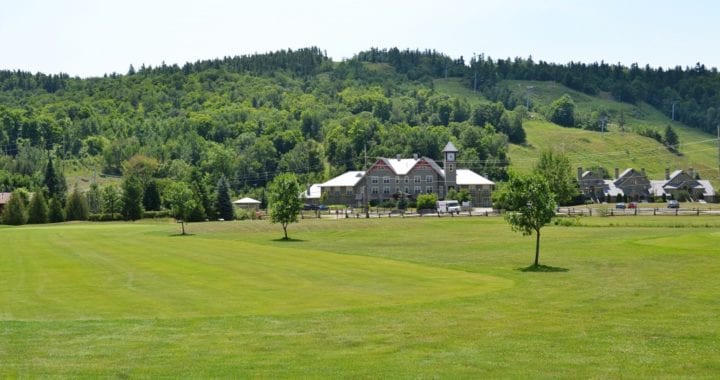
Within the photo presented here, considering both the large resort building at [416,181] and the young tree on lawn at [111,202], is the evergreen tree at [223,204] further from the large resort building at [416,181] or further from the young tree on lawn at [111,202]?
the large resort building at [416,181]

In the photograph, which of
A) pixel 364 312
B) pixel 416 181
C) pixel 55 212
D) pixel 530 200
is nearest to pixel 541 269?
pixel 530 200

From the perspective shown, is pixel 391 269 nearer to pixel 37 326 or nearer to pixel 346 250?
pixel 346 250

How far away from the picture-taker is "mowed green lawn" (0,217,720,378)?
2038 centimetres

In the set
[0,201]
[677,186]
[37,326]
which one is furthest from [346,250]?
[677,186]

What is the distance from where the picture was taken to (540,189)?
48.8m

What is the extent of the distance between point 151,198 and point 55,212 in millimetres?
16687

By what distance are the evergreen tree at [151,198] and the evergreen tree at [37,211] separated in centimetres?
1753

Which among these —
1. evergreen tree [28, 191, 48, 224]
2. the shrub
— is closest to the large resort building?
the shrub

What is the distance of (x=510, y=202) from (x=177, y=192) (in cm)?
5816

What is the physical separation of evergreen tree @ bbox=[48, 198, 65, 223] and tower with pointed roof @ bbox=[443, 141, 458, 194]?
6397 centimetres

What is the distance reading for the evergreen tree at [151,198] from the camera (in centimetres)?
14325

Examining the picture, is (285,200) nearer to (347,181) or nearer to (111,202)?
(111,202)

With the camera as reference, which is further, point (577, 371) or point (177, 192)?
point (177, 192)

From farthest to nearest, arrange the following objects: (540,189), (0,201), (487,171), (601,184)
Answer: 1. (487,171)
2. (601,184)
3. (0,201)
4. (540,189)
